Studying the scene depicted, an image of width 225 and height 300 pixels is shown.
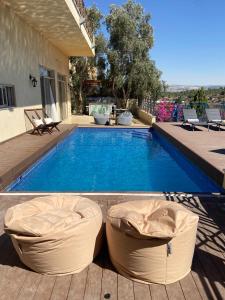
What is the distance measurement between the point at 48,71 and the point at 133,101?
7.56m

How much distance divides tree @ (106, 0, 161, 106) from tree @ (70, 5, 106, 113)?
84 cm

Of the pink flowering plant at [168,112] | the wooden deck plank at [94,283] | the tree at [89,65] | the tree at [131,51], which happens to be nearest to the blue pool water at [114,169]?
the wooden deck plank at [94,283]

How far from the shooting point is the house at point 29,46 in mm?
7258

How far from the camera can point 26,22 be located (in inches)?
347

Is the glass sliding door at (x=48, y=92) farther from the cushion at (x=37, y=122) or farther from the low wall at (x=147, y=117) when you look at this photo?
the low wall at (x=147, y=117)

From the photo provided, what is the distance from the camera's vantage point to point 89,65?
18578 millimetres

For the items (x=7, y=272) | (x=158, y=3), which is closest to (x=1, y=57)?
(x=7, y=272)

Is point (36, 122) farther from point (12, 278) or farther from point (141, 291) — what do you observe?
point (141, 291)

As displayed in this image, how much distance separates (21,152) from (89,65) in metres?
13.7

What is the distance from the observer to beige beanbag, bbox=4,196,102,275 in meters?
2.20

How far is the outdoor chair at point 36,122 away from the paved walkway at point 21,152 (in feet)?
0.77

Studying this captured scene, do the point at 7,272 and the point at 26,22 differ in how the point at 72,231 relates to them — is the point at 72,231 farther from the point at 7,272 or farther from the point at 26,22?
the point at 26,22

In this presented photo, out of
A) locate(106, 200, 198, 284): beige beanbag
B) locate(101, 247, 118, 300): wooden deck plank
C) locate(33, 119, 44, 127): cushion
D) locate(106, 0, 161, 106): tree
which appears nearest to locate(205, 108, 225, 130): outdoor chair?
locate(33, 119, 44, 127): cushion

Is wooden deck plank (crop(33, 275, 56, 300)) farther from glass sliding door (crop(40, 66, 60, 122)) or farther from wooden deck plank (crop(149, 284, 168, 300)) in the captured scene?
glass sliding door (crop(40, 66, 60, 122))
